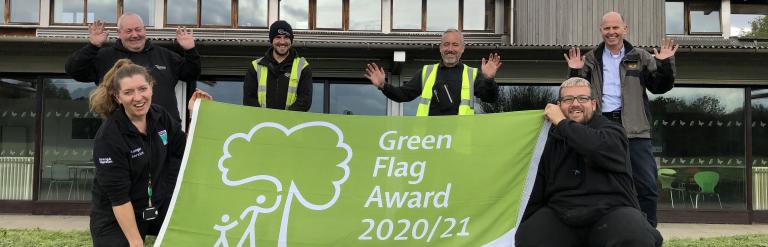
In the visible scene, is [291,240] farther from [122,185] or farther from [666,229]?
[666,229]

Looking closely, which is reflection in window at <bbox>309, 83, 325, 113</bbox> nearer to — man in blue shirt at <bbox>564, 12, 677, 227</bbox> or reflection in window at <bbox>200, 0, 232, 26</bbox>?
reflection in window at <bbox>200, 0, 232, 26</bbox>

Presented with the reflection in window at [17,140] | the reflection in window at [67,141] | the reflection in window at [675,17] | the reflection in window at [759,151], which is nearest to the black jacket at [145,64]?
the reflection in window at [67,141]

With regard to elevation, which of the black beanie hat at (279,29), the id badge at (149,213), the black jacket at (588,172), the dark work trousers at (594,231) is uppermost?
the black beanie hat at (279,29)

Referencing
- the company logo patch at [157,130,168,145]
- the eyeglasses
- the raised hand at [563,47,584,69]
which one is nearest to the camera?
the company logo patch at [157,130,168,145]

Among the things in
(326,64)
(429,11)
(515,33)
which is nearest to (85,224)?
(326,64)

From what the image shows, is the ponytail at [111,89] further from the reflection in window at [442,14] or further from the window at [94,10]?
the window at [94,10]

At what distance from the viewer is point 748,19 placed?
562 inches

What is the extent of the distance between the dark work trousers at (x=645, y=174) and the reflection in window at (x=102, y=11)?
1140 cm

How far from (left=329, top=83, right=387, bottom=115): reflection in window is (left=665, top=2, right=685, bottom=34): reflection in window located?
799 cm

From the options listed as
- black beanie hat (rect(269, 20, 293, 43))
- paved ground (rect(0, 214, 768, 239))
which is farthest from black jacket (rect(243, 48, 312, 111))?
paved ground (rect(0, 214, 768, 239))

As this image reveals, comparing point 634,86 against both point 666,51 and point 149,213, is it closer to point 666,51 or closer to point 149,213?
point 666,51

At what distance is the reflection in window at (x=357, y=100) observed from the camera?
32.5 ft

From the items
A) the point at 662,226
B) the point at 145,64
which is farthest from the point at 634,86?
the point at 662,226

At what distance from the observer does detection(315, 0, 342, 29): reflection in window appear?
12.5 meters
